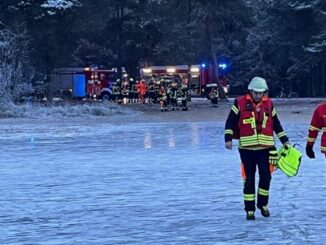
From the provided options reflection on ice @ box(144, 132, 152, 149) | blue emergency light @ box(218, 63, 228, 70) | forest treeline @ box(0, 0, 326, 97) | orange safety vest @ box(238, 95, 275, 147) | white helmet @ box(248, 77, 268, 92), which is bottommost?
reflection on ice @ box(144, 132, 152, 149)

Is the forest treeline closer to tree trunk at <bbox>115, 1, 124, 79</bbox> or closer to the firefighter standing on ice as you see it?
tree trunk at <bbox>115, 1, 124, 79</bbox>

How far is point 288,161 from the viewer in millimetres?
10305

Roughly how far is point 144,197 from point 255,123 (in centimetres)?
256

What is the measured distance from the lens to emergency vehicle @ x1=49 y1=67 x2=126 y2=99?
59656mm

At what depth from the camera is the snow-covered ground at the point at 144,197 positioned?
8.88m

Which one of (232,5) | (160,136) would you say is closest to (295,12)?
(232,5)

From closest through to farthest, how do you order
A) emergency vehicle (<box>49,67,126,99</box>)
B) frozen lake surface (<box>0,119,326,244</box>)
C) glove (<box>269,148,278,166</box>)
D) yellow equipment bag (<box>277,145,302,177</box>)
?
1. frozen lake surface (<box>0,119,326,244</box>)
2. glove (<box>269,148,278,166</box>)
3. yellow equipment bag (<box>277,145,302,177</box>)
4. emergency vehicle (<box>49,67,126,99</box>)

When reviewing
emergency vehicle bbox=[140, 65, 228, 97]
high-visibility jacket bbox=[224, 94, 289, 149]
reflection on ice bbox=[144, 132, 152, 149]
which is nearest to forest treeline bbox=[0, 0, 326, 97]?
emergency vehicle bbox=[140, 65, 228, 97]

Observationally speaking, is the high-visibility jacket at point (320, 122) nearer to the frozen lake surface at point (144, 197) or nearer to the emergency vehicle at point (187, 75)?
the frozen lake surface at point (144, 197)

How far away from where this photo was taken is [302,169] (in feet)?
49.0

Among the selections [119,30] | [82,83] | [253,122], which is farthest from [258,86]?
[119,30]

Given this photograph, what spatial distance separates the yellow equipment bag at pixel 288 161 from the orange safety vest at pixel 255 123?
0.48 m

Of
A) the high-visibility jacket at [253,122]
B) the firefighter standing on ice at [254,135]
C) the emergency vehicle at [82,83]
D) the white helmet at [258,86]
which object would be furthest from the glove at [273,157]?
the emergency vehicle at [82,83]

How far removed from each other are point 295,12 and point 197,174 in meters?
43.4
